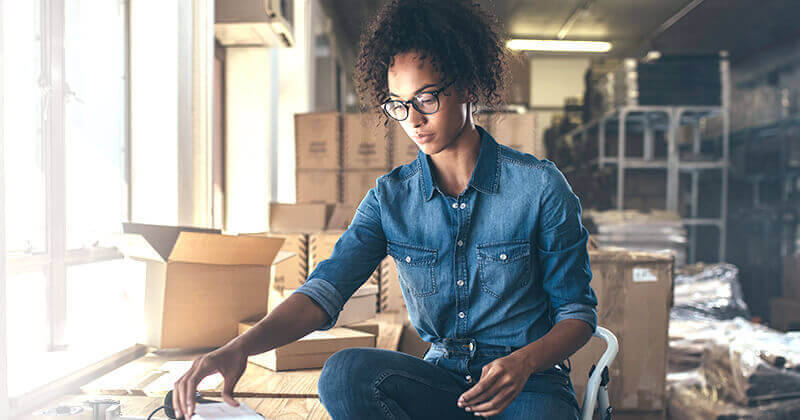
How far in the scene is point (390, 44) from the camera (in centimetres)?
117

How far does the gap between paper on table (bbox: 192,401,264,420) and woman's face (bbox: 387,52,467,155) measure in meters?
0.58

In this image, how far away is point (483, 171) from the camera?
121cm

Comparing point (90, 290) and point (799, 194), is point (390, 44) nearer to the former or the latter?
point (90, 290)

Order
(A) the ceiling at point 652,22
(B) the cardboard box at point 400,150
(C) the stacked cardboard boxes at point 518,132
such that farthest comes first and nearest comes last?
(A) the ceiling at point 652,22 < (B) the cardboard box at point 400,150 < (C) the stacked cardboard boxes at point 518,132

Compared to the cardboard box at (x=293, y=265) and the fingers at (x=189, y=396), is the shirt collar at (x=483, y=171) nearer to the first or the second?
the fingers at (x=189, y=396)

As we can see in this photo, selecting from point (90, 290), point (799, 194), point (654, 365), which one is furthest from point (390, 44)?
point (799, 194)

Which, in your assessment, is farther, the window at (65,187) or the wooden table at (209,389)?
the window at (65,187)

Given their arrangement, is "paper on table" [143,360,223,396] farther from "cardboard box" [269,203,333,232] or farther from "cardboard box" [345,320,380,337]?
"cardboard box" [269,203,333,232]

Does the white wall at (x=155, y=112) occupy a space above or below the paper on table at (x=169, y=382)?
above

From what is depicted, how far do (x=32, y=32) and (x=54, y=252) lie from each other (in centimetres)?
62

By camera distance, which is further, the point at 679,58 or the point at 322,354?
the point at 679,58

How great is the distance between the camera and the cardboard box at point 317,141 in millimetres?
3549

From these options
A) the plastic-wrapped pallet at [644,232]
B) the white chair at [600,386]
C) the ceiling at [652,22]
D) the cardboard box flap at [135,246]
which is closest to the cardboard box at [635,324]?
the white chair at [600,386]

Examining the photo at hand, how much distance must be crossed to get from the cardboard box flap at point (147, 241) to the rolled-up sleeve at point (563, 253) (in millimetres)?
1249
